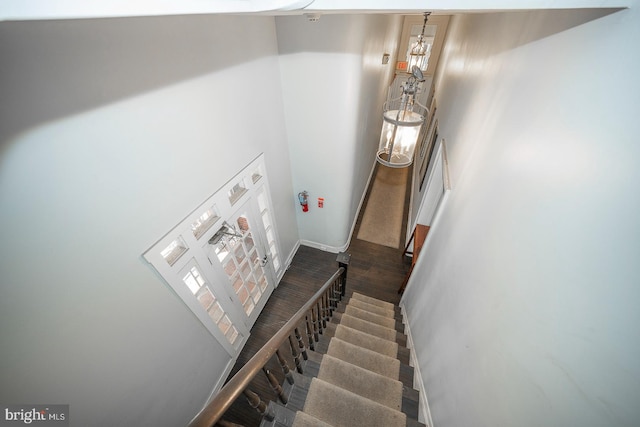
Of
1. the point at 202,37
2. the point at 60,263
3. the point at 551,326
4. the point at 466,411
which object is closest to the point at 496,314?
the point at 551,326

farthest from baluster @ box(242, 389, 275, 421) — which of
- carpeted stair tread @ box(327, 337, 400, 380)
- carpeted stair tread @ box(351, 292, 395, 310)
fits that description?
carpeted stair tread @ box(351, 292, 395, 310)

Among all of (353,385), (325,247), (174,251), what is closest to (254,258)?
(174,251)

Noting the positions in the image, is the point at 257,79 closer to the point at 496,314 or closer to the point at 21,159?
the point at 21,159

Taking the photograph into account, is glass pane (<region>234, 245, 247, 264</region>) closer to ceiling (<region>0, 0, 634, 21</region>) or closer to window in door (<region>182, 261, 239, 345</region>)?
window in door (<region>182, 261, 239, 345</region>)

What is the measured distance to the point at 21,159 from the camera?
108 cm

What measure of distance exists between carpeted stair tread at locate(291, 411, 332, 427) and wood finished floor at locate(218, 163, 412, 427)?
1.65 m

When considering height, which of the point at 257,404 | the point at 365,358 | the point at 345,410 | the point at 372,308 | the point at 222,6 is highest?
the point at 222,6

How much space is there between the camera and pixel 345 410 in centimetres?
174

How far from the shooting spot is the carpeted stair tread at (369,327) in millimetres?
2805

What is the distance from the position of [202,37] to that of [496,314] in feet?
8.44

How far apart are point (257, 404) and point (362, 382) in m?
1.07

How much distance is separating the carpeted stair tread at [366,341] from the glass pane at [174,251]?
5.86ft

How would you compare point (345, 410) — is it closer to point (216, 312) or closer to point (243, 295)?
point (216, 312)

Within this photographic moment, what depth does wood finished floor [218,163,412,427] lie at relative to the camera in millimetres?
3508
